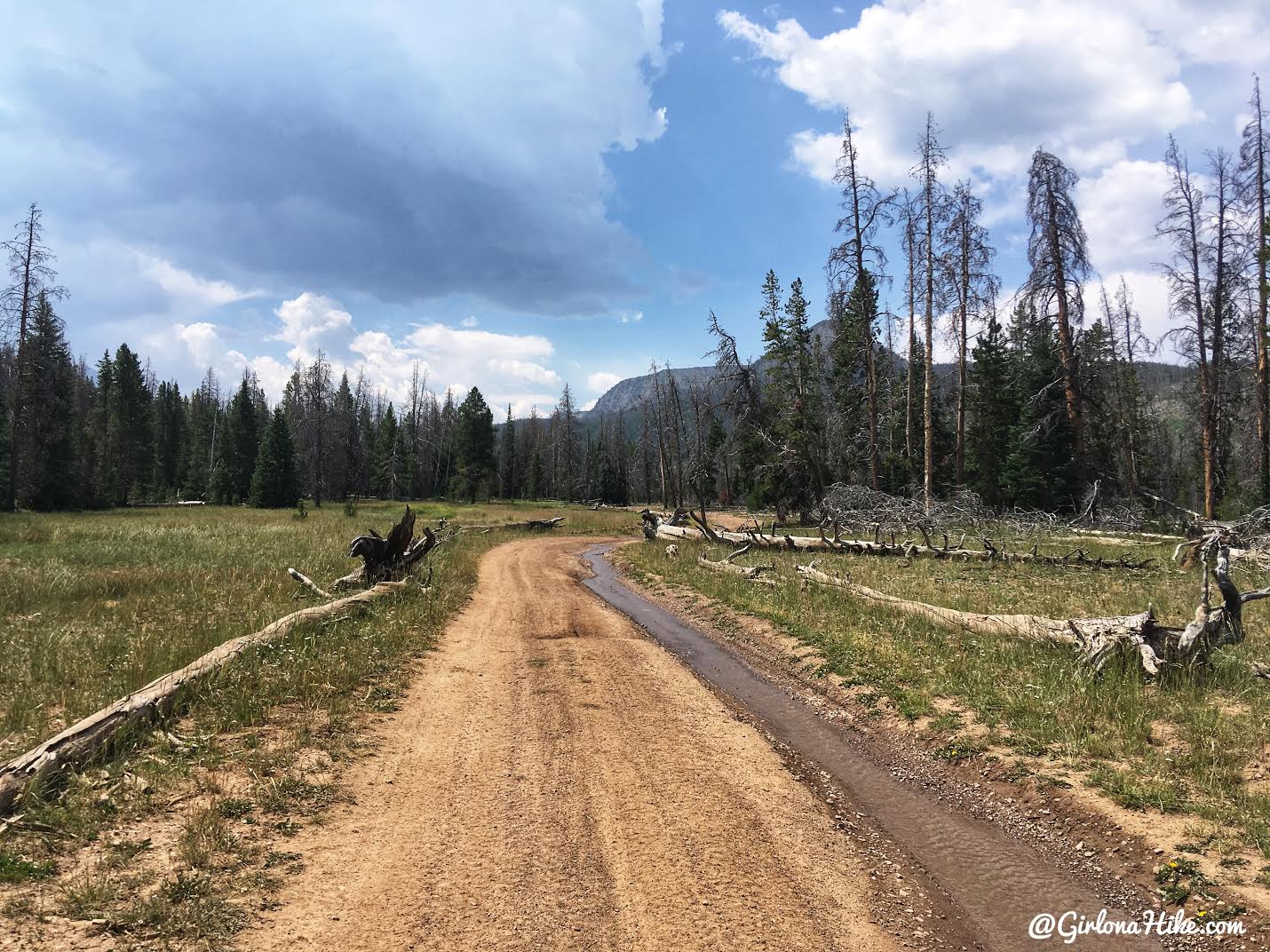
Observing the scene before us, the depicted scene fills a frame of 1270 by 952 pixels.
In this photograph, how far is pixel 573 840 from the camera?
437 centimetres

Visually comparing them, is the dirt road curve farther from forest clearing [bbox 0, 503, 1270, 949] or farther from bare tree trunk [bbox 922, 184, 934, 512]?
bare tree trunk [bbox 922, 184, 934, 512]

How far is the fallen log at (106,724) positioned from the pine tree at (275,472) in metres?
53.6

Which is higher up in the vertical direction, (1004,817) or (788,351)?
(788,351)

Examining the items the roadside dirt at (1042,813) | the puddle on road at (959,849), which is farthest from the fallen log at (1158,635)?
the puddle on road at (959,849)

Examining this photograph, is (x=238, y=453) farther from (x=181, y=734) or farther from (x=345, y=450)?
(x=181, y=734)

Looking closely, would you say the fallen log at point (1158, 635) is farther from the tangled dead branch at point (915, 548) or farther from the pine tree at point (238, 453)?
the pine tree at point (238, 453)

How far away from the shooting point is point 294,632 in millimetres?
8781

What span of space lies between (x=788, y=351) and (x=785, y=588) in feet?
71.6

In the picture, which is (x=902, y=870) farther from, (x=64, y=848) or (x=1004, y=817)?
(x=64, y=848)

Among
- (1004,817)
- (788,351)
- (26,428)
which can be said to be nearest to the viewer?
(1004,817)

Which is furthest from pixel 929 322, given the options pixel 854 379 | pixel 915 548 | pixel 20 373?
pixel 20 373

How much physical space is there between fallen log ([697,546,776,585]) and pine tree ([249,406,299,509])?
49.1 m

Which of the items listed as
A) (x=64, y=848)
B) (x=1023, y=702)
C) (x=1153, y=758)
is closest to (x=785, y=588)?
(x=1023, y=702)

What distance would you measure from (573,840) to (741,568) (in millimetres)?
Answer: 13039
